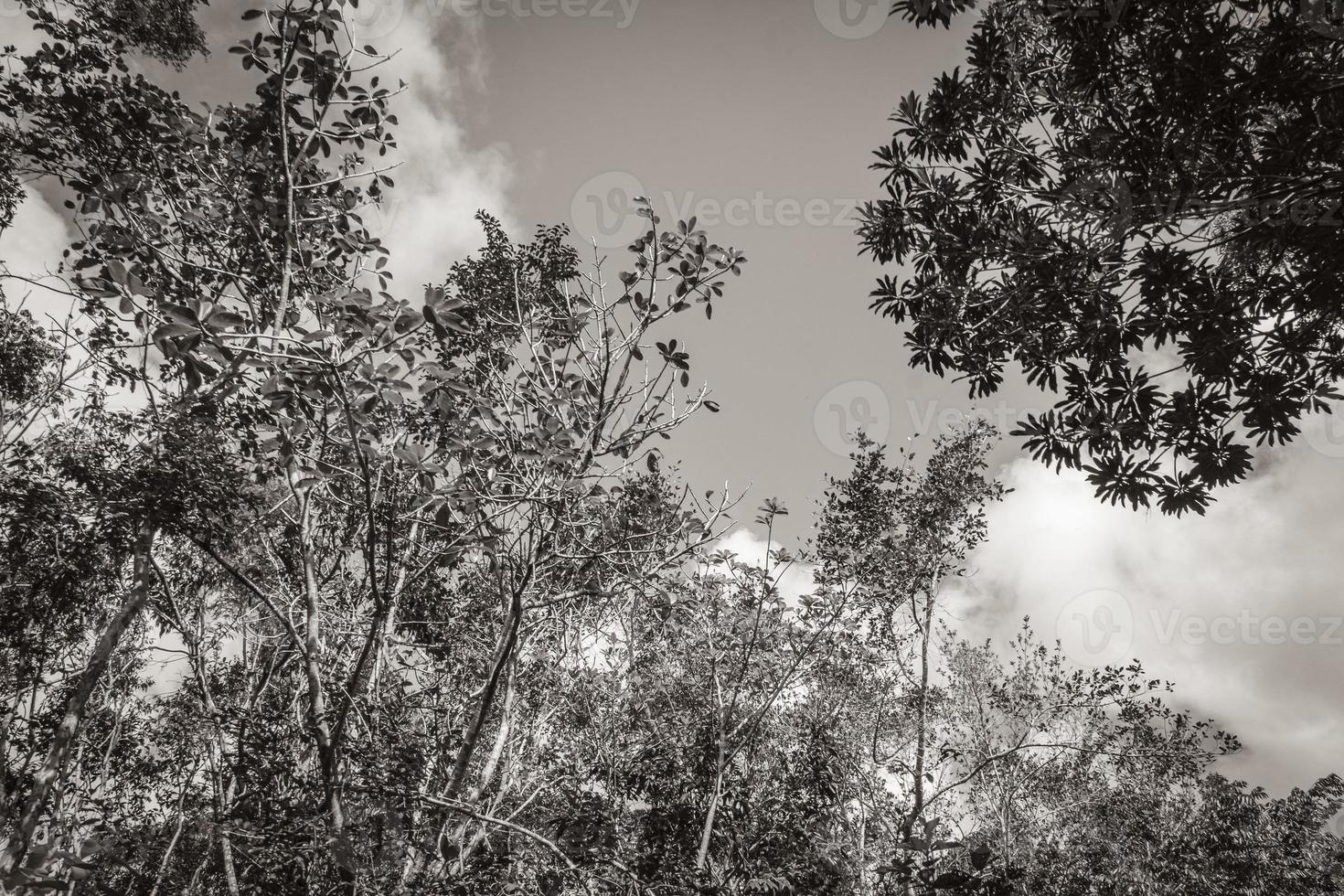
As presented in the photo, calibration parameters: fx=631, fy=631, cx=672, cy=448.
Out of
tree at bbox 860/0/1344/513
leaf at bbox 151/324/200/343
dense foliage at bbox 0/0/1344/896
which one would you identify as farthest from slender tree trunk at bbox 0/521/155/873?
tree at bbox 860/0/1344/513

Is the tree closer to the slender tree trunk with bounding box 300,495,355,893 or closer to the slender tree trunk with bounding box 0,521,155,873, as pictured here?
the slender tree trunk with bounding box 300,495,355,893

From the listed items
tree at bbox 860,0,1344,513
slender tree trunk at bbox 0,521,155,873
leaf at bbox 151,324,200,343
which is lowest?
slender tree trunk at bbox 0,521,155,873

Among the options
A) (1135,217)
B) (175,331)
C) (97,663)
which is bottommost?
(97,663)

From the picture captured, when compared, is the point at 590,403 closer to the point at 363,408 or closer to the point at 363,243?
the point at 363,408

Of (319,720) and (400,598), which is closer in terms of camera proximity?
(319,720)

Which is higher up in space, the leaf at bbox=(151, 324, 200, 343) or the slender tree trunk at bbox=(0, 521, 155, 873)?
the leaf at bbox=(151, 324, 200, 343)

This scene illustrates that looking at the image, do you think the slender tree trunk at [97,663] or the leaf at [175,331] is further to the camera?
the slender tree trunk at [97,663]

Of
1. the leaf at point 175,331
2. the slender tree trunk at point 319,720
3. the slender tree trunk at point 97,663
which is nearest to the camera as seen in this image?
the leaf at point 175,331

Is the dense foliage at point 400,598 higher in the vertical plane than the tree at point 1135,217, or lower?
lower

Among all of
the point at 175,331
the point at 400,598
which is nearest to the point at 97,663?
the point at 400,598

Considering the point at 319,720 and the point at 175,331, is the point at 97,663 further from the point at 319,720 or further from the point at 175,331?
the point at 175,331

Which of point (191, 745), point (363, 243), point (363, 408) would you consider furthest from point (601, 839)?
point (191, 745)

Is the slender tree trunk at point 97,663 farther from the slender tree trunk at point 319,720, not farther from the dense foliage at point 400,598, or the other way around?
the slender tree trunk at point 319,720

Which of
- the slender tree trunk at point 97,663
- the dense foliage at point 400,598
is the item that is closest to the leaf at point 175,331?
the dense foliage at point 400,598
